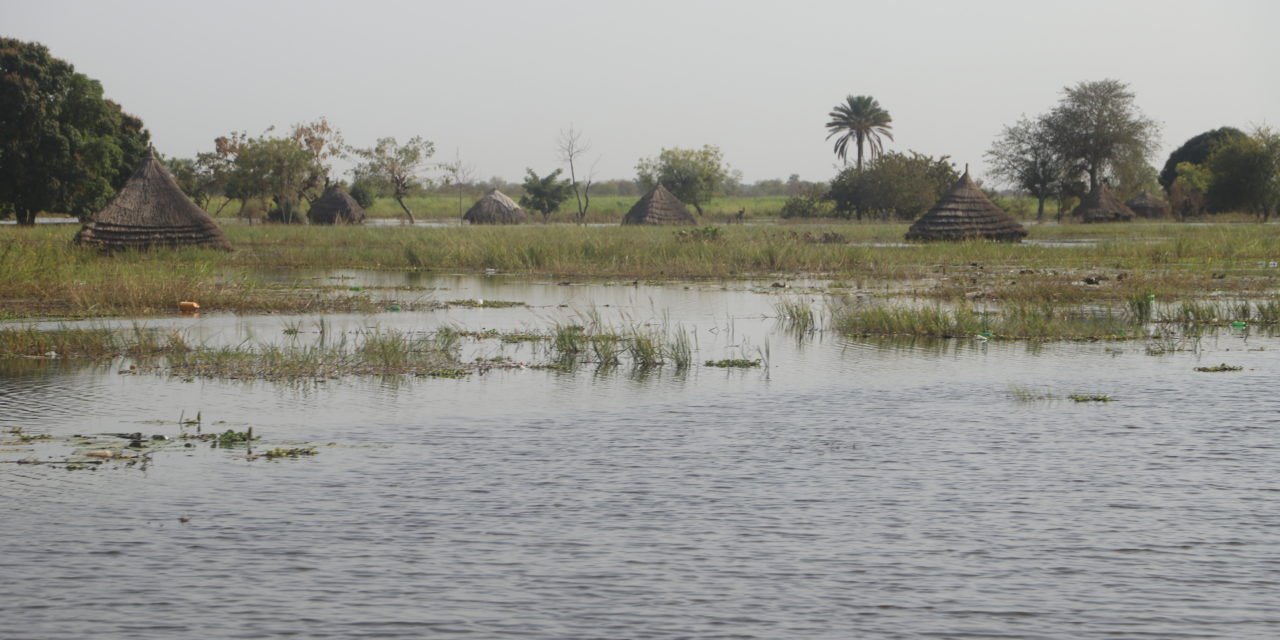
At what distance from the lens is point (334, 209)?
49.2m

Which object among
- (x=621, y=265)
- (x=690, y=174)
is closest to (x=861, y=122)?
(x=690, y=174)

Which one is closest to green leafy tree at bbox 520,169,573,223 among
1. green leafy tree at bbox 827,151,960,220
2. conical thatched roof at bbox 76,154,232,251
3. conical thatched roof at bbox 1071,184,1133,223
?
green leafy tree at bbox 827,151,960,220

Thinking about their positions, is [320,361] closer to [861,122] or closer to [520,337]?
[520,337]

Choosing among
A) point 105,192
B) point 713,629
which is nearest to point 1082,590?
point 713,629

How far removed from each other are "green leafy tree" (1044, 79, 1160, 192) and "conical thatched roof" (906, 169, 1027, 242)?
28.8 m

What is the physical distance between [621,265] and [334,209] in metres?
26.6

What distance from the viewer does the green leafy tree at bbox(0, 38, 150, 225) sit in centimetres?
3862

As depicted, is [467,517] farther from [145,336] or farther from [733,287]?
[733,287]

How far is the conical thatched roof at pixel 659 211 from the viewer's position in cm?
4747

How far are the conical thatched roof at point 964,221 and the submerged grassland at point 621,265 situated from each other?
1245mm

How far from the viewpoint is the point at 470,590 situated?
5555 mm

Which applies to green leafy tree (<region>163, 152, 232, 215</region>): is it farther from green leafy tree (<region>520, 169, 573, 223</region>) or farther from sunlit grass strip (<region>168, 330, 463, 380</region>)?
sunlit grass strip (<region>168, 330, 463, 380</region>)

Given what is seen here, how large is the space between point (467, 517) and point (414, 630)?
5.48 feet

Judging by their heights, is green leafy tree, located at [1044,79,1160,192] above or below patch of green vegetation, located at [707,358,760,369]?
above
